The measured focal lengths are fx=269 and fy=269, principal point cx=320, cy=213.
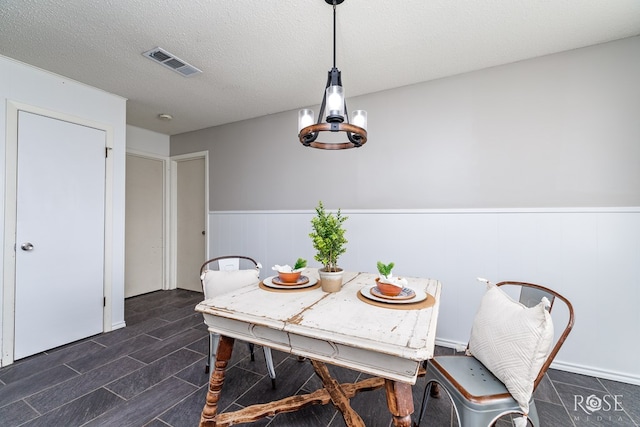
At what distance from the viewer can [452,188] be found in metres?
2.52

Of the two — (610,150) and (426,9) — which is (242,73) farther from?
(610,150)

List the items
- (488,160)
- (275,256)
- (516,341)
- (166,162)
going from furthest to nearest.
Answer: (166,162) < (275,256) < (488,160) < (516,341)

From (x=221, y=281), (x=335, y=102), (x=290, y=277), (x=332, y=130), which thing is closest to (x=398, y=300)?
(x=290, y=277)

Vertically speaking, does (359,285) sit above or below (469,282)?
above

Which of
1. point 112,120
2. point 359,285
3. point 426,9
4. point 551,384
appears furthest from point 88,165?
point 551,384

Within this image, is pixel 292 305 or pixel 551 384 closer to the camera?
pixel 292 305

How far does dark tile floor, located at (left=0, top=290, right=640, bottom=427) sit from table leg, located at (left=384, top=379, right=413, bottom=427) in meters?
0.69

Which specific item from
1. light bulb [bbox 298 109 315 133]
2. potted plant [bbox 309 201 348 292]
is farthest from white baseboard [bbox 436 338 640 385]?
light bulb [bbox 298 109 315 133]

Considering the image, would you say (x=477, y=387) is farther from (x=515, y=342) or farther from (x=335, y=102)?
(x=335, y=102)

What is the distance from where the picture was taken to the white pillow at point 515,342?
1.06 meters

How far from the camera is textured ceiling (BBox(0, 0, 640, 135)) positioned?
5.61 feet

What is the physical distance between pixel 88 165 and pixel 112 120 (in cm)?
57

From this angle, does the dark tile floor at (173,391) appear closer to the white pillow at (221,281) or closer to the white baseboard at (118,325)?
the white baseboard at (118,325)

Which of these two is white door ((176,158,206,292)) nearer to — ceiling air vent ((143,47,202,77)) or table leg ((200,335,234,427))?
ceiling air vent ((143,47,202,77))
